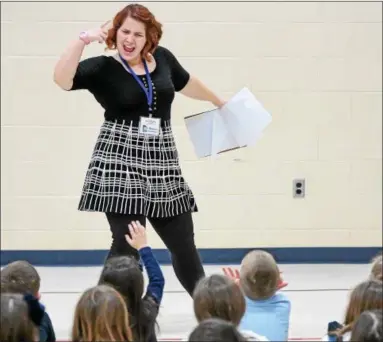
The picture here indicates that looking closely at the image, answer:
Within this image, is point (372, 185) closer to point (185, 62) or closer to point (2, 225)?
point (185, 62)

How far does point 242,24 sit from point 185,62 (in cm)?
45

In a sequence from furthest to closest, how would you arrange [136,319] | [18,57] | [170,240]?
[18,57] < [170,240] < [136,319]

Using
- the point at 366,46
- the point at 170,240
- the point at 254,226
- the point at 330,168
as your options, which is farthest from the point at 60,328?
the point at 366,46

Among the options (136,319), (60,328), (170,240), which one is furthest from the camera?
(60,328)

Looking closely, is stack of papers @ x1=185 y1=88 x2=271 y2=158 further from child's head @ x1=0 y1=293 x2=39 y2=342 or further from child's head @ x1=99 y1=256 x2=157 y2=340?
child's head @ x1=0 y1=293 x2=39 y2=342

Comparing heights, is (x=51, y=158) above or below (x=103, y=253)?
above

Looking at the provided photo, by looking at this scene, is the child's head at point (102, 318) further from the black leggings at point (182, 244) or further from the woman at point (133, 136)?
the black leggings at point (182, 244)

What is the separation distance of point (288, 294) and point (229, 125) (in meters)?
1.53

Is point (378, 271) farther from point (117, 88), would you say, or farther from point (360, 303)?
point (117, 88)

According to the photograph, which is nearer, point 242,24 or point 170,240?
point 170,240

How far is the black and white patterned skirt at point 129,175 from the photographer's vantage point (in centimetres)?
346

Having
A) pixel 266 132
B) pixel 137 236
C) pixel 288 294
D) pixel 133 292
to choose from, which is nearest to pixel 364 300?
pixel 133 292

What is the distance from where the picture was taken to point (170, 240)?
3.61m

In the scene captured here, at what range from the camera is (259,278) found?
2904mm
